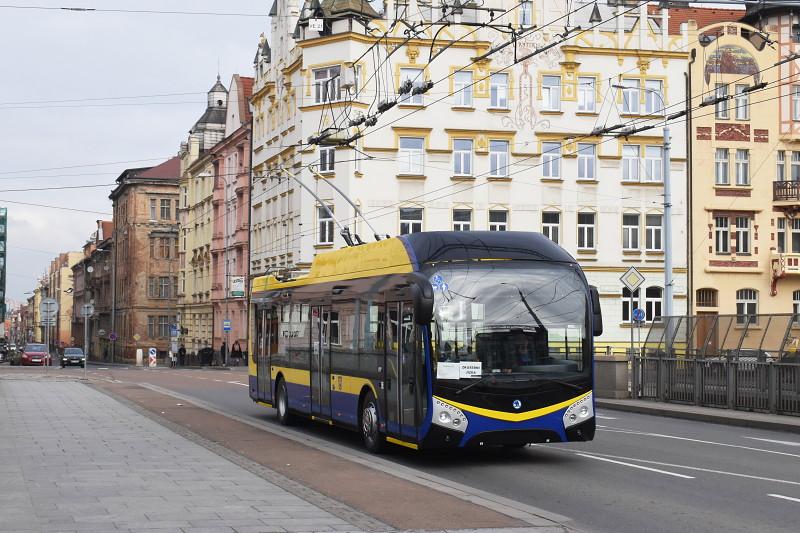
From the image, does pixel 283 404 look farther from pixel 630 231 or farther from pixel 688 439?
pixel 630 231

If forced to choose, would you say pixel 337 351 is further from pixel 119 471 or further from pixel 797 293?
pixel 797 293

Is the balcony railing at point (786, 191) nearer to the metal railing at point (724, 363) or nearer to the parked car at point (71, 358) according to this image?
the metal railing at point (724, 363)

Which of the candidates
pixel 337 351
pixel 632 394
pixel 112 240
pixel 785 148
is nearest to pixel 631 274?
pixel 632 394

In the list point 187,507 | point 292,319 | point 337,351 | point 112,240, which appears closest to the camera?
point 187,507

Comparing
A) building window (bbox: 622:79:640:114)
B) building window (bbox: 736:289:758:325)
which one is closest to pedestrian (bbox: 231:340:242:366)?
building window (bbox: 622:79:640:114)

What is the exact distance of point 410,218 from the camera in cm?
5569

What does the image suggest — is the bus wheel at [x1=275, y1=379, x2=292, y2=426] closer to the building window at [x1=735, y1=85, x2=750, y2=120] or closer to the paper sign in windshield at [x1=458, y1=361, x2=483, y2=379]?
the paper sign in windshield at [x1=458, y1=361, x2=483, y2=379]

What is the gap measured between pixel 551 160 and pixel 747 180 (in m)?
9.00

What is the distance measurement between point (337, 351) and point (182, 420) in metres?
5.49

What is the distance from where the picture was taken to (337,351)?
19.0 m

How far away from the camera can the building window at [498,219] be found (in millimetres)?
56188

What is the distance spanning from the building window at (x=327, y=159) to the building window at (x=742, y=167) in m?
18.6

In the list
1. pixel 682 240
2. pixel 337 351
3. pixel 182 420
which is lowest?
pixel 182 420

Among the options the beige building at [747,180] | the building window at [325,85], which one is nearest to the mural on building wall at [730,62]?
the beige building at [747,180]
